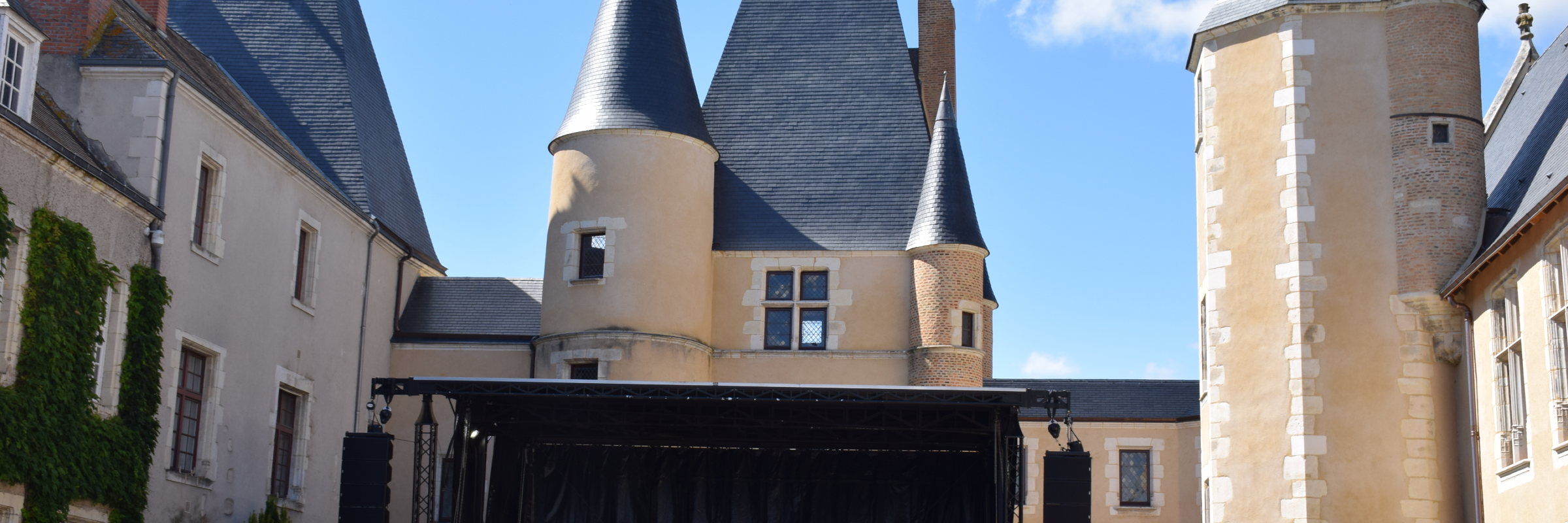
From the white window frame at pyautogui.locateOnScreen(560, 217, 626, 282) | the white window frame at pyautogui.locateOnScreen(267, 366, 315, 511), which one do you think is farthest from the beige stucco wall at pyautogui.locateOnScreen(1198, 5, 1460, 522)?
the white window frame at pyautogui.locateOnScreen(267, 366, 315, 511)

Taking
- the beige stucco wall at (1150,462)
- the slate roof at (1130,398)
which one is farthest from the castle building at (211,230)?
the slate roof at (1130,398)

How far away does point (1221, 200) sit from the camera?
1485 cm

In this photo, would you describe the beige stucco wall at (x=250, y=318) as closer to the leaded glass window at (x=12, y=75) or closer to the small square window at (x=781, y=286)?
the leaded glass window at (x=12, y=75)

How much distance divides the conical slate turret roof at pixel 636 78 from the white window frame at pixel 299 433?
16.5ft

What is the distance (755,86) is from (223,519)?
10361 mm

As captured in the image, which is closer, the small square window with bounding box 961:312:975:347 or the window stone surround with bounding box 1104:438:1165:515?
the small square window with bounding box 961:312:975:347

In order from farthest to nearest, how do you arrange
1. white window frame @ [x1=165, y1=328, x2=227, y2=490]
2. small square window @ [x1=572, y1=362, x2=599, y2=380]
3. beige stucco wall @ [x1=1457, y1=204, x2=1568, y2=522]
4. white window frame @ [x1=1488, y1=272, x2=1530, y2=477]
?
small square window @ [x1=572, y1=362, x2=599, y2=380]
white window frame @ [x1=165, y1=328, x2=227, y2=490]
white window frame @ [x1=1488, y1=272, x2=1530, y2=477]
beige stucco wall @ [x1=1457, y1=204, x2=1568, y2=522]

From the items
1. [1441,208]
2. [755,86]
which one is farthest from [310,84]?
[1441,208]

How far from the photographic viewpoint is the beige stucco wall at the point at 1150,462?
20.3 m

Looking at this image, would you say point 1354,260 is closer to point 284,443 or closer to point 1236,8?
point 1236,8

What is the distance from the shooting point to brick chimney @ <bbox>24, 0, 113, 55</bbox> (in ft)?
45.9

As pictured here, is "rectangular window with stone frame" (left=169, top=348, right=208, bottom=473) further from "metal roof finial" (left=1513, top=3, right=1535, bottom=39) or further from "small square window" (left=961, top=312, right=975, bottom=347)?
"metal roof finial" (left=1513, top=3, right=1535, bottom=39)

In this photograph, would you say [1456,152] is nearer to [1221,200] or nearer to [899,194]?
[1221,200]

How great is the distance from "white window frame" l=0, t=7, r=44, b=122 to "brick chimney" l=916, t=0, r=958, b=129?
13.2 metres
